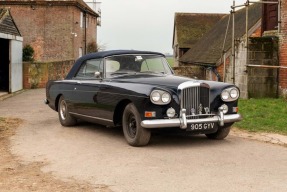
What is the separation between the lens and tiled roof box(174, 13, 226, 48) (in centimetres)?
4173

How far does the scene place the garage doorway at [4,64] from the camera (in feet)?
62.6

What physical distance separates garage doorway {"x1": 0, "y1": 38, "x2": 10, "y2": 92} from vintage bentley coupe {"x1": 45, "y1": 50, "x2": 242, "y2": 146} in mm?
11185

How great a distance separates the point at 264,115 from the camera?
10430mm

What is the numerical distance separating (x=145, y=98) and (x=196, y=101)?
0.87 m

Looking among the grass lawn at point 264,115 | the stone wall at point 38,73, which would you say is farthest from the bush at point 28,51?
the grass lawn at point 264,115

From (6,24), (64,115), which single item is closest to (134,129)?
(64,115)

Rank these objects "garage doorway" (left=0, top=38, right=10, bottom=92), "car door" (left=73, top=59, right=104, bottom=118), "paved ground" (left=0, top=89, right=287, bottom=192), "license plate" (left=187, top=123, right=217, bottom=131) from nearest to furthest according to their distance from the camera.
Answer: "paved ground" (left=0, top=89, right=287, bottom=192) < "license plate" (left=187, top=123, right=217, bottom=131) < "car door" (left=73, top=59, right=104, bottom=118) < "garage doorway" (left=0, top=38, right=10, bottom=92)

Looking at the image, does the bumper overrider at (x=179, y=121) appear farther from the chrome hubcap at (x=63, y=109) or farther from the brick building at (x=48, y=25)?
the brick building at (x=48, y=25)

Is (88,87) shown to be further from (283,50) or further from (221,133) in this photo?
(283,50)

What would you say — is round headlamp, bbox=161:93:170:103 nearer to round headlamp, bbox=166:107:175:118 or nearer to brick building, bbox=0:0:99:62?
round headlamp, bbox=166:107:175:118

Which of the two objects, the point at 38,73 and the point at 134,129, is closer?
the point at 134,129

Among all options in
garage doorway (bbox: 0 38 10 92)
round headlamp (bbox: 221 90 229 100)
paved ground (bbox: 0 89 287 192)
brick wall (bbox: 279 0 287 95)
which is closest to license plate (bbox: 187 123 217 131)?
paved ground (bbox: 0 89 287 192)

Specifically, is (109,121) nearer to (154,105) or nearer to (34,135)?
(154,105)

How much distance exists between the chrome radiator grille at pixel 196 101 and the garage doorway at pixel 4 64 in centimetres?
1374
